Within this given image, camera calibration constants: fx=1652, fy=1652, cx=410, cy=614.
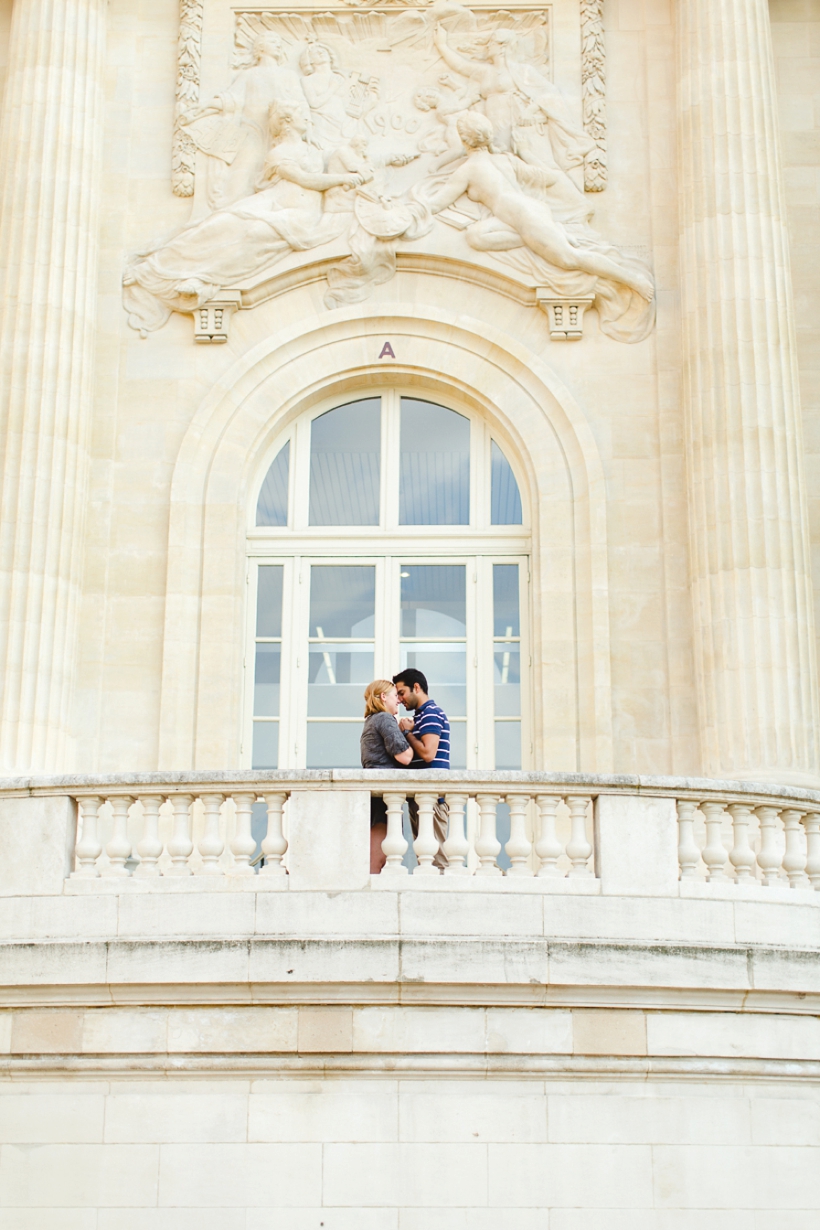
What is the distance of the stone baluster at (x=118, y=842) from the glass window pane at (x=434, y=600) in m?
5.19

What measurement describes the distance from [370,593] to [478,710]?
156 cm

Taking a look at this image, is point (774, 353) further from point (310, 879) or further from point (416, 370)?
point (310, 879)

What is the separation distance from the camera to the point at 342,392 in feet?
53.7

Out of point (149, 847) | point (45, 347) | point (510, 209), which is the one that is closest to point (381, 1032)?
point (149, 847)

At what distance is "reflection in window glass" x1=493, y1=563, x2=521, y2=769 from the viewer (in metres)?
15.3

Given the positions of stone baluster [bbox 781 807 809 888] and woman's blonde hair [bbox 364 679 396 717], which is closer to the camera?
stone baluster [bbox 781 807 809 888]

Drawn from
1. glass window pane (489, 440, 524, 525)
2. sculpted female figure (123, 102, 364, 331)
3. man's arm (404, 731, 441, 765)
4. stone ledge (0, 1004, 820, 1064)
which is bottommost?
stone ledge (0, 1004, 820, 1064)

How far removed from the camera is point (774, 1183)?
10.1 metres

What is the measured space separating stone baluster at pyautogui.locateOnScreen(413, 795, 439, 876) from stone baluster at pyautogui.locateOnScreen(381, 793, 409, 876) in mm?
96

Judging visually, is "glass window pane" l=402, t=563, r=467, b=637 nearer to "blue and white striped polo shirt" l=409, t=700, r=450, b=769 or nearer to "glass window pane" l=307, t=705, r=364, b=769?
"glass window pane" l=307, t=705, r=364, b=769

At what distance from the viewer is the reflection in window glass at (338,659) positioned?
15320mm

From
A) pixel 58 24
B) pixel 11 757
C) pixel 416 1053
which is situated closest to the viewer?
pixel 416 1053

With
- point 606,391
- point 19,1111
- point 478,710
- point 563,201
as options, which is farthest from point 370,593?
point 19,1111

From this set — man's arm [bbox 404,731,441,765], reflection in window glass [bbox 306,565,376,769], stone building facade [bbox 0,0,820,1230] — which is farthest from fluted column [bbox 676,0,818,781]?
man's arm [bbox 404,731,441,765]
